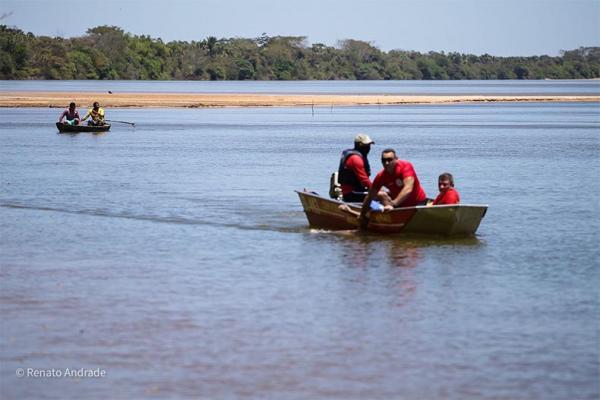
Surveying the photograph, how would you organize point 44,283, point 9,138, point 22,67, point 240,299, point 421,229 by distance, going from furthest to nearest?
point 22,67
point 9,138
point 421,229
point 44,283
point 240,299

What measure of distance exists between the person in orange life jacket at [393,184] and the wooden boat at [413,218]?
0.53 ft

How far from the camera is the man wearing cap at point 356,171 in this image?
17859 mm

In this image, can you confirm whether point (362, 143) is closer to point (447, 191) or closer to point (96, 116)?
point (447, 191)

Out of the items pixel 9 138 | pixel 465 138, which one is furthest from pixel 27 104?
pixel 465 138

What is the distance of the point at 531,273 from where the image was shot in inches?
604

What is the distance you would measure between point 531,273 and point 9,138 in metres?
31.8

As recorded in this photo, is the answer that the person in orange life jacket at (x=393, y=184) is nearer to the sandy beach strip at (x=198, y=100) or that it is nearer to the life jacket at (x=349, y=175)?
the life jacket at (x=349, y=175)

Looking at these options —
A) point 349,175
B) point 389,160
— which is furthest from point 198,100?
point 389,160

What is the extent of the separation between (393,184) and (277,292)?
170 inches

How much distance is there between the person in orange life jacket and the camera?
17.3 metres

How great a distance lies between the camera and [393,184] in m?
17.5

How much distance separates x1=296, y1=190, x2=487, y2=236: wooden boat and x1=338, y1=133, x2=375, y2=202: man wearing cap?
30 centimetres

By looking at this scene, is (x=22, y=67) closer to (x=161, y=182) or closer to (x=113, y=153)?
(x=113, y=153)

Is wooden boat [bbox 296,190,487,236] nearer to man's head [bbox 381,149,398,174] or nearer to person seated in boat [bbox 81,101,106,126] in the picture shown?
man's head [bbox 381,149,398,174]
